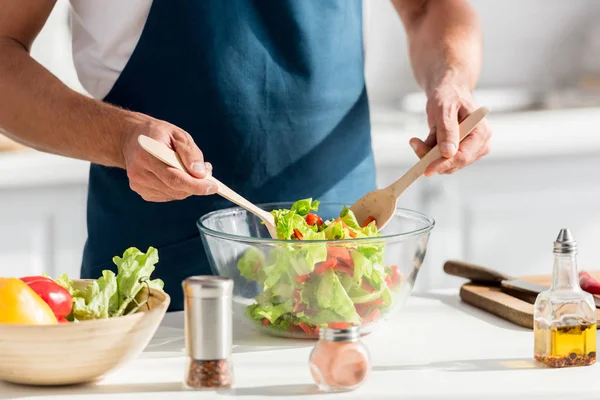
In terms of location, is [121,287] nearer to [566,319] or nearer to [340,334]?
[340,334]

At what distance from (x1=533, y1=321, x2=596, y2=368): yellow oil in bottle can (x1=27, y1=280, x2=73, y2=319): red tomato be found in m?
0.60

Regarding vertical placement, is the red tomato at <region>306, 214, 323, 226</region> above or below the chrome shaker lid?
above

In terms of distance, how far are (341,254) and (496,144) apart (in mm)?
1694

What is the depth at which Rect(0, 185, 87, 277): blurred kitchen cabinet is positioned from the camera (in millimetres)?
2682

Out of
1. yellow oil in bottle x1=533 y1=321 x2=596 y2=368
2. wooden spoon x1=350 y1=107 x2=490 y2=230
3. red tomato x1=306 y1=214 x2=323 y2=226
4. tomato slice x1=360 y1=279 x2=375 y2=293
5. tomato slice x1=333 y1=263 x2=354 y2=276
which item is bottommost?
yellow oil in bottle x1=533 y1=321 x2=596 y2=368

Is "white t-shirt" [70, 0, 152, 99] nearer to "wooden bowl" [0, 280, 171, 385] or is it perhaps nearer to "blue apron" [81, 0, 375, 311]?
"blue apron" [81, 0, 375, 311]

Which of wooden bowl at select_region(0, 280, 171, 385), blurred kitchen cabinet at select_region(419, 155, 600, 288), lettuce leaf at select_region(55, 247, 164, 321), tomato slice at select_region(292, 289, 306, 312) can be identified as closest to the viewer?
wooden bowl at select_region(0, 280, 171, 385)

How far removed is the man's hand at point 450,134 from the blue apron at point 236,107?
0.88ft

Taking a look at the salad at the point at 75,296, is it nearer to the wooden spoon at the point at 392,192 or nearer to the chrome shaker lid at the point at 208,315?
the chrome shaker lid at the point at 208,315

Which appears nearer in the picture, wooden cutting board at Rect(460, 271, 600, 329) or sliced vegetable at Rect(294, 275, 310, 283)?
sliced vegetable at Rect(294, 275, 310, 283)

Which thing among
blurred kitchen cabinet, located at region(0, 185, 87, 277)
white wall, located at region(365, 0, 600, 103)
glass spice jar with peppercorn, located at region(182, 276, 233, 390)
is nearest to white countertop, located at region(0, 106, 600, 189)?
blurred kitchen cabinet, located at region(0, 185, 87, 277)

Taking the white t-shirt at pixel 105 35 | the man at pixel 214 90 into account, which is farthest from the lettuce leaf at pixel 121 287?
the white t-shirt at pixel 105 35

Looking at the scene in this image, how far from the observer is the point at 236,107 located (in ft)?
5.83

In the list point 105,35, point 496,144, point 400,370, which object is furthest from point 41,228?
point 400,370
